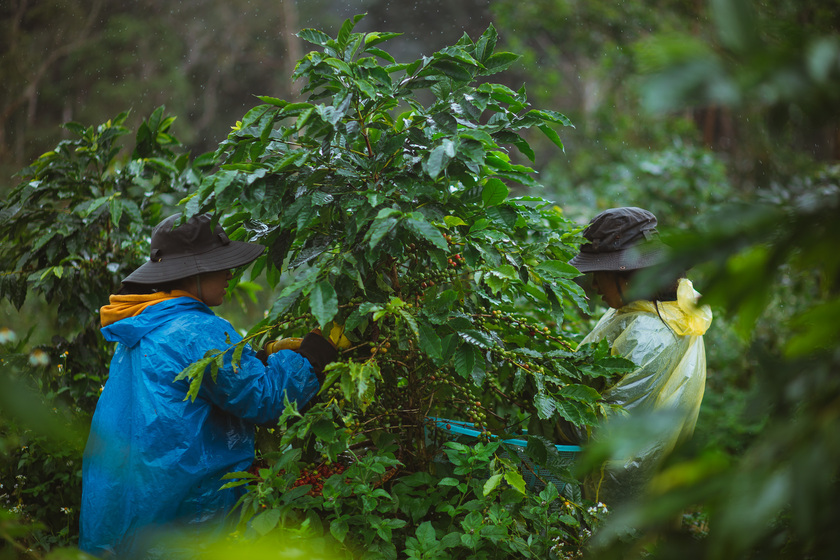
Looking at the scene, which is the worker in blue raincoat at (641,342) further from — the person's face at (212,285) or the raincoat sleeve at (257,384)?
the person's face at (212,285)

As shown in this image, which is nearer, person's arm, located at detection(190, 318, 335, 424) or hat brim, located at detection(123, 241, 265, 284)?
person's arm, located at detection(190, 318, 335, 424)

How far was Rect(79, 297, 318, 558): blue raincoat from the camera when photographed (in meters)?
2.05

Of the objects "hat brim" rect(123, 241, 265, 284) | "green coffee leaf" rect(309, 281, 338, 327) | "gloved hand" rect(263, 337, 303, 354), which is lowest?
"gloved hand" rect(263, 337, 303, 354)

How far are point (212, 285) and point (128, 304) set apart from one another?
28cm

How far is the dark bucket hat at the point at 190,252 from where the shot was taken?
222 cm

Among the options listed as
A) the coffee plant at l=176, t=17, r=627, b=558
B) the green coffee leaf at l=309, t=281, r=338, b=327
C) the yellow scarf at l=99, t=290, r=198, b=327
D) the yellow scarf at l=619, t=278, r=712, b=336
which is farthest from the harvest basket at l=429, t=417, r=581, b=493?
the yellow scarf at l=99, t=290, r=198, b=327

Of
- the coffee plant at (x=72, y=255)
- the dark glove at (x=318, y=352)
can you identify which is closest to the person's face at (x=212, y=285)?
the dark glove at (x=318, y=352)

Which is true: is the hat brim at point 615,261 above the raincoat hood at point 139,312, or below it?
below

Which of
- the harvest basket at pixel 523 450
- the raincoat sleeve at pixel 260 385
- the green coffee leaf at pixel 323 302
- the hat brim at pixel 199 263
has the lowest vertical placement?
the harvest basket at pixel 523 450

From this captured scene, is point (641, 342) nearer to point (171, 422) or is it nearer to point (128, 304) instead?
point (171, 422)

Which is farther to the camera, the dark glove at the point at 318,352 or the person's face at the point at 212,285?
the person's face at the point at 212,285

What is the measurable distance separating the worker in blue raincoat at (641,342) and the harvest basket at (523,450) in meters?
0.11

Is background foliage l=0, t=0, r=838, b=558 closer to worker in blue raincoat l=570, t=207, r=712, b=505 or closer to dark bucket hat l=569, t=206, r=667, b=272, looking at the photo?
worker in blue raincoat l=570, t=207, r=712, b=505

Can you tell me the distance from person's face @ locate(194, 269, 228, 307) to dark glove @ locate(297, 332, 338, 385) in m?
0.42
